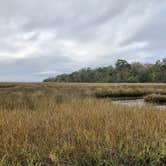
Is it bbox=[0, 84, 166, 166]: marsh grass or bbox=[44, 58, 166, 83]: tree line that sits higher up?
bbox=[44, 58, 166, 83]: tree line

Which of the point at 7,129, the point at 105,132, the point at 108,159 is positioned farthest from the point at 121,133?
the point at 7,129

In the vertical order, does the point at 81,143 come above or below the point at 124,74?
below

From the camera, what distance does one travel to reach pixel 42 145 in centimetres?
450

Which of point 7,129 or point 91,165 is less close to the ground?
point 7,129

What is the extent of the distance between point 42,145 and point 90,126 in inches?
53.6

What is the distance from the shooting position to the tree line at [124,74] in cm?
6747

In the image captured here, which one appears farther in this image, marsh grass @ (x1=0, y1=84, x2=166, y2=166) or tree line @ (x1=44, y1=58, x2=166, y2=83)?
tree line @ (x1=44, y1=58, x2=166, y2=83)

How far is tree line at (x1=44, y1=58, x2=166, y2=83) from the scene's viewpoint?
6747 cm

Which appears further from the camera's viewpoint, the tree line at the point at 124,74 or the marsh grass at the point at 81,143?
→ the tree line at the point at 124,74

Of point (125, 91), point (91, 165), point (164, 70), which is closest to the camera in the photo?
point (91, 165)

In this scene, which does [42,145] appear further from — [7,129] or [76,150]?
[7,129]

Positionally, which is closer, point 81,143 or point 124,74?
point 81,143

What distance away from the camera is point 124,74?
238ft

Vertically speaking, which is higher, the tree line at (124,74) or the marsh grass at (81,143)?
the tree line at (124,74)
